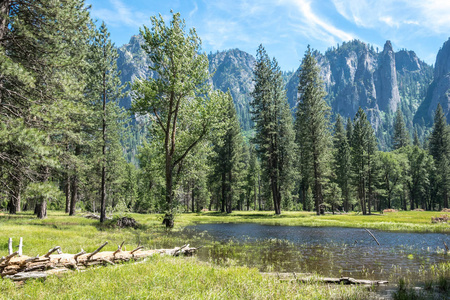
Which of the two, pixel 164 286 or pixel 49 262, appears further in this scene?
pixel 49 262

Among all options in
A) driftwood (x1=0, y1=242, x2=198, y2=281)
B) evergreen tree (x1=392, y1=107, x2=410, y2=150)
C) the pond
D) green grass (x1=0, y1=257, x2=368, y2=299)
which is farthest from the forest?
evergreen tree (x1=392, y1=107, x2=410, y2=150)

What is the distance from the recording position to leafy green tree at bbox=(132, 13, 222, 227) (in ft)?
76.2

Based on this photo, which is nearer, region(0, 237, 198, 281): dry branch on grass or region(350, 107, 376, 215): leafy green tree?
region(0, 237, 198, 281): dry branch on grass

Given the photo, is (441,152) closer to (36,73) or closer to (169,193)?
(169,193)

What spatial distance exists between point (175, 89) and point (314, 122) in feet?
87.6

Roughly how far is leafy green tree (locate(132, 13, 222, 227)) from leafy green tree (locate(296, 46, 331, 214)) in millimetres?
22520

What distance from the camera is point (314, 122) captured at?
42.3 meters

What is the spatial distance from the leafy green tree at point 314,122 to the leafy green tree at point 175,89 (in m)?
22.5

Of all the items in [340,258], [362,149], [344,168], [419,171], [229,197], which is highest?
[362,149]

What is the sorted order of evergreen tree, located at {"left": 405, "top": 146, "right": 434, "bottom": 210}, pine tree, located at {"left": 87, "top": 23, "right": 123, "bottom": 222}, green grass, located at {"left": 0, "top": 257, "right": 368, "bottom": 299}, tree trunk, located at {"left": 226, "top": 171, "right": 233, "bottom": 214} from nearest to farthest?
green grass, located at {"left": 0, "top": 257, "right": 368, "bottom": 299}
pine tree, located at {"left": 87, "top": 23, "right": 123, "bottom": 222}
tree trunk, located at {"left": 226, "top": 171, "right": 233, "bottom": 214}
evergreen tree, located at {"left": 405, "top": 146, "right": 434, "bottom": 210}

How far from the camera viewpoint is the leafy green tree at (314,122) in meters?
42.0

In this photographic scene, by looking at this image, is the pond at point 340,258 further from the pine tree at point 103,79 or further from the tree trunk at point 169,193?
the pine tree at point 103,79

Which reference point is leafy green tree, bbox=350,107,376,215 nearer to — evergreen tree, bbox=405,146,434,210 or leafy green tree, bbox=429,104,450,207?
evergreen tree, bbox=405,146,434,210

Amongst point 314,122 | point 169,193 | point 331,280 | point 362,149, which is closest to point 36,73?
point 169,193
